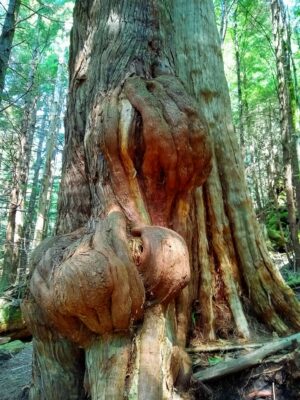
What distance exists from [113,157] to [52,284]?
1049 mm

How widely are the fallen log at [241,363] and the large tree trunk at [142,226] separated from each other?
0.57 feet

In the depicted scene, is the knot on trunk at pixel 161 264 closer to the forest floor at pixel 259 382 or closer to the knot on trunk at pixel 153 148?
the knot on trunk at pixel 153 148

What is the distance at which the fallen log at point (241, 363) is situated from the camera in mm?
2666

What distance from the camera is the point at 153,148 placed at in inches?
110

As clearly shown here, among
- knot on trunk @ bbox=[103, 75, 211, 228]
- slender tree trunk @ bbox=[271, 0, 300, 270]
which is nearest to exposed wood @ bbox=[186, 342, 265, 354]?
knot on trunk @ bbox=[103, 75, 211, 228]

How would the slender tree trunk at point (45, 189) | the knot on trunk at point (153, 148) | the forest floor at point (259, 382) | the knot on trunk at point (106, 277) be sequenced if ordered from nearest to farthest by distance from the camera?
1. the knot on trunk at point (106, 277)
2. the forest floor at point (259, 382)
3. the knot on trunk at point (153, 148)
4. the slender tree trunk at point (45, 189)

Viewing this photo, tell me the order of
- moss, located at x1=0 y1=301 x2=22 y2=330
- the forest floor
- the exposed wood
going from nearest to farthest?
1. the forest floor
2. the exposed wood
3. moss, located at x1=0 y1=301 x2=22 y2=330

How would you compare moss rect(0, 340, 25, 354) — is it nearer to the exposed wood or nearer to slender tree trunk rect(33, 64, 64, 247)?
the exposed wood

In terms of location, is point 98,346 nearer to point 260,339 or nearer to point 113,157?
point 113,157

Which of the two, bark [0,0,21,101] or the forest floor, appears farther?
bark [0,0,21,101]

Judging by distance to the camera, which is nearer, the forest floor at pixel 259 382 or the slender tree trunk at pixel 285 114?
the forest floor at pixel 259 382

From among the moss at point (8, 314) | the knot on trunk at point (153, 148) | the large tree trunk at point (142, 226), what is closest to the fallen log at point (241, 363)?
the large tree trunk at point (142, 226)

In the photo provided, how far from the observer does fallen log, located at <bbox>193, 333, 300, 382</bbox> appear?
105 inches

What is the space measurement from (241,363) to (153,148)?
5.49ft
